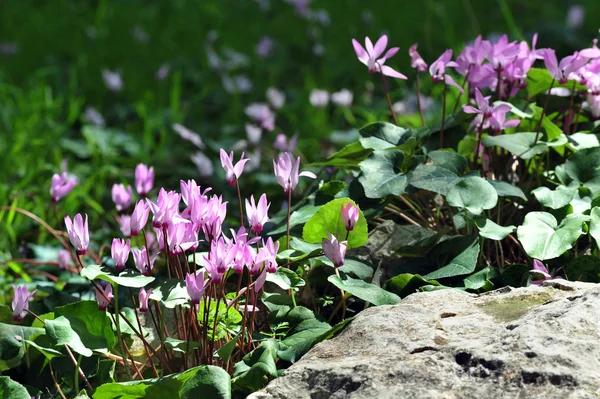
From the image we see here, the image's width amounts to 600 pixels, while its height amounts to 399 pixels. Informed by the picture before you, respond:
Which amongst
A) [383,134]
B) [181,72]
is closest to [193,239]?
[383,134]

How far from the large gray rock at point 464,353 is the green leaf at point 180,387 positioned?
72 millimetres

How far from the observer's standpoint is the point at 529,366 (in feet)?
4.92

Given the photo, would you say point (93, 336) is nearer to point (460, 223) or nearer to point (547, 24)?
point (460, 223)

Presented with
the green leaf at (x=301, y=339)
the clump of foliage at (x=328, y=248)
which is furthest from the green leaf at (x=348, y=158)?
the green leaf at (x=301, y=339)

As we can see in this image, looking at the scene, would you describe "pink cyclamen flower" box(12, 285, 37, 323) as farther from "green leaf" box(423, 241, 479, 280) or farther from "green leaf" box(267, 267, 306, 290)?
"green leaf" box(423, 241, 479, 280)

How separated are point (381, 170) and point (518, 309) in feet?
1.84

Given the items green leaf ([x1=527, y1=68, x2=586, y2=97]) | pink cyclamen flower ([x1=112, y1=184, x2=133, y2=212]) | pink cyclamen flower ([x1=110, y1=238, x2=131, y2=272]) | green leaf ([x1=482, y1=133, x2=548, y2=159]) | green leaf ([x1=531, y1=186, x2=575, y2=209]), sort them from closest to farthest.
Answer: pink cyclamen flower ([x1=110, y1=238, x2=131, y2=272]), green leaf ([x1=531, y1=186, x2=575, y2=209]), green leaf ([x1=482, y1=133, x2=548, y2=159]), green leaf ([x1=527, y1=68, x2=586, y2=97]), pink cyclamen flower ([x1=112, y1=184, x2=133, y2=212])

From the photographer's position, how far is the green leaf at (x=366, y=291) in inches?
71.0

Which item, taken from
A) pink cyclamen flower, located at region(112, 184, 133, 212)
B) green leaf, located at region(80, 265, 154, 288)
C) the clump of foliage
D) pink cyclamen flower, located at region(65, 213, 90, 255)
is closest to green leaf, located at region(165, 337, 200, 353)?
the clump of foliage

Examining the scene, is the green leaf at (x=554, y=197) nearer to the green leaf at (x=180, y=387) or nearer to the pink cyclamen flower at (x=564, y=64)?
the pink cyclamen flower at (x=564, y=64)

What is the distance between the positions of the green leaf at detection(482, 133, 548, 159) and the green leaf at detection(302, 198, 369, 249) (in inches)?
17.8

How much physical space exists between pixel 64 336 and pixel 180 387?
0.29 m

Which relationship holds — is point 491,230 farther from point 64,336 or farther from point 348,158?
point 64,336

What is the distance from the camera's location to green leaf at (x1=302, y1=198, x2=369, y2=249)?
6.31 feet
